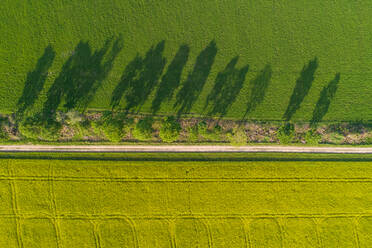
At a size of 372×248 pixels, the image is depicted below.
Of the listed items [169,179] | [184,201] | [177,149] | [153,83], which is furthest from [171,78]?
[184,201]

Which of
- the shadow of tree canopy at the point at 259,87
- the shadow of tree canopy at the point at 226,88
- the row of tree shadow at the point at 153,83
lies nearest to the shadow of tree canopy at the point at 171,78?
the row of tree shadow at the point at 153,83

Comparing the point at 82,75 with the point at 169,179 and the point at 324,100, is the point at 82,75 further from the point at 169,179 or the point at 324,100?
the point at 324,100

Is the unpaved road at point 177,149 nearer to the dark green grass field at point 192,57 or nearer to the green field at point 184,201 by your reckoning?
the green field at point 184,201

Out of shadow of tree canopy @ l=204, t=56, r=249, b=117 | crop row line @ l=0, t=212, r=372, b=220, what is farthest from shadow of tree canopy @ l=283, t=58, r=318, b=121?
crop row line @ l=0, t=212, r=372, b=220

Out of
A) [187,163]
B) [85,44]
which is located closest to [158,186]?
[187,163]

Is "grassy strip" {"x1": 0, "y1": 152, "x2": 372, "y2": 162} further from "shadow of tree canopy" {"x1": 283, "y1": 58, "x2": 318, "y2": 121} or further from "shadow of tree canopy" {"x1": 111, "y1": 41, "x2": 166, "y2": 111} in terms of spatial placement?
"shadow of tree canopy" {"x1": 111, "y1": 41, "x2": 166, "y2": 111}

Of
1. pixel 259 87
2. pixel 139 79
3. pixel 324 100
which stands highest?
pixel 139 79

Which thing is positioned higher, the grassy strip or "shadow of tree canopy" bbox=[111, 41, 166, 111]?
"shadow of tree canopy" bbox=[111, 41, 166, 111]
